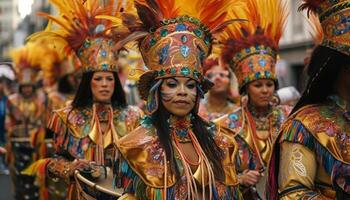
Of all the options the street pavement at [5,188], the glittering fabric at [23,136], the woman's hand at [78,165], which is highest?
the woman's hand at [78,165]

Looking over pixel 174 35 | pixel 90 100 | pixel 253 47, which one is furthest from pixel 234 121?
pixel 174 35

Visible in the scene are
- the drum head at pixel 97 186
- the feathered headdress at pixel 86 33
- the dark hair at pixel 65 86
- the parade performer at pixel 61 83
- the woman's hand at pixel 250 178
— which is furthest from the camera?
the dark hair at pixel 65 86

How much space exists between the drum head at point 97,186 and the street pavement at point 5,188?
20.0 feet

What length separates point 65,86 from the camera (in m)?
10.9

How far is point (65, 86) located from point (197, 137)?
6.71 m

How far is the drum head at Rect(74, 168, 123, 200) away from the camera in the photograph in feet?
17.1

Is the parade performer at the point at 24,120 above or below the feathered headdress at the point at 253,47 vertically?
below

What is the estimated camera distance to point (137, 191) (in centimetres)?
416

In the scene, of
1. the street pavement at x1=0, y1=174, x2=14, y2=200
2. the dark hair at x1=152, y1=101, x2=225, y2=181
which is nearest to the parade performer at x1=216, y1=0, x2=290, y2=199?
the dark hair at x1=152, y1=101, x2=225, y2=181

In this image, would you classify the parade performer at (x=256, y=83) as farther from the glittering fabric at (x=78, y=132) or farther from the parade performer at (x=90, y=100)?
the parade performer at (x=90, y=100)

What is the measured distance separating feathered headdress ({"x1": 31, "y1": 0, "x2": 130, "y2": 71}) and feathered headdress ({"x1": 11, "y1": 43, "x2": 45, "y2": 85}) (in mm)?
4926

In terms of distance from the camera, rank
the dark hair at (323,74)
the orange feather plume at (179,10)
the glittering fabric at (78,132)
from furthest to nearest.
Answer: the glittering fabric at (78,132) < the orange feather plume at (179,10) < the dark hair at (323,74)

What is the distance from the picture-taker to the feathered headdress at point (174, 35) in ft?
14.3

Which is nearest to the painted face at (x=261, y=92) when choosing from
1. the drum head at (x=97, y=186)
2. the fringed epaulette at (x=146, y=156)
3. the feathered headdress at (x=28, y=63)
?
the drum head at (x=97, y=186)
